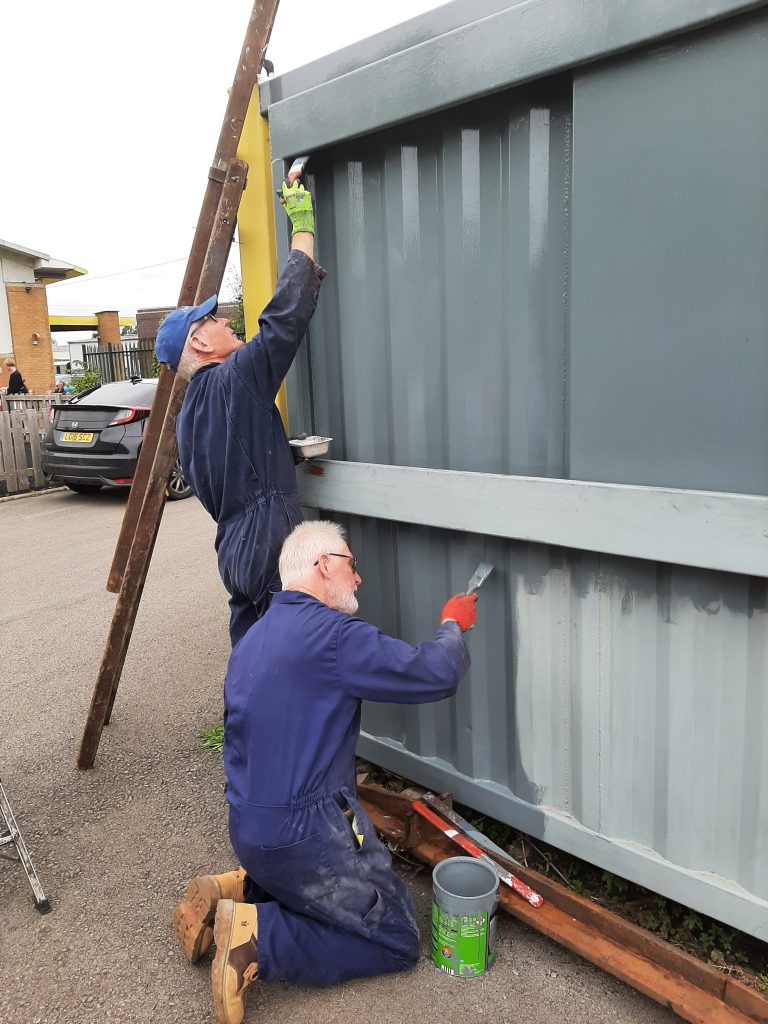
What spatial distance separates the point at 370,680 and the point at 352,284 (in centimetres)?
155

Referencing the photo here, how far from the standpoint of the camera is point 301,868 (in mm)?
2256

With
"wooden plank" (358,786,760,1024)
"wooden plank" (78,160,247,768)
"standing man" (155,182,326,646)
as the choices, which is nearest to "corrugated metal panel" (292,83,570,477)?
"standing man" (155,182,326,646)

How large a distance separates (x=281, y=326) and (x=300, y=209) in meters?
0.48

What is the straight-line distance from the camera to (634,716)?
237 cm

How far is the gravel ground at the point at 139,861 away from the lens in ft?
7.52

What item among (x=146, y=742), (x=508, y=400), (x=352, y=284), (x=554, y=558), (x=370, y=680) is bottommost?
(x=146, y=742)

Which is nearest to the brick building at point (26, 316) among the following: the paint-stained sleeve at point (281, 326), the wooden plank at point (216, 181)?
the wooden plank at point (216, 181)

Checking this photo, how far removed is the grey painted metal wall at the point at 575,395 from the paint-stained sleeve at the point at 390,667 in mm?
465

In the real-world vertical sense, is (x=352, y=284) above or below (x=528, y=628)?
above

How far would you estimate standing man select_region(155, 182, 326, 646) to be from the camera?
266 cm

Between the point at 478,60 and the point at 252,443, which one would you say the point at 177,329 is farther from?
the point at 478,60

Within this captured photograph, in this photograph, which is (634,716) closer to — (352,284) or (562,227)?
(562,227)

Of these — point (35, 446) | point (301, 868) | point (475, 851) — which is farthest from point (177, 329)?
point (35, 446)

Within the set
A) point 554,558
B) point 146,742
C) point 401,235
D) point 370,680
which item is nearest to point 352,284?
point 401,235
